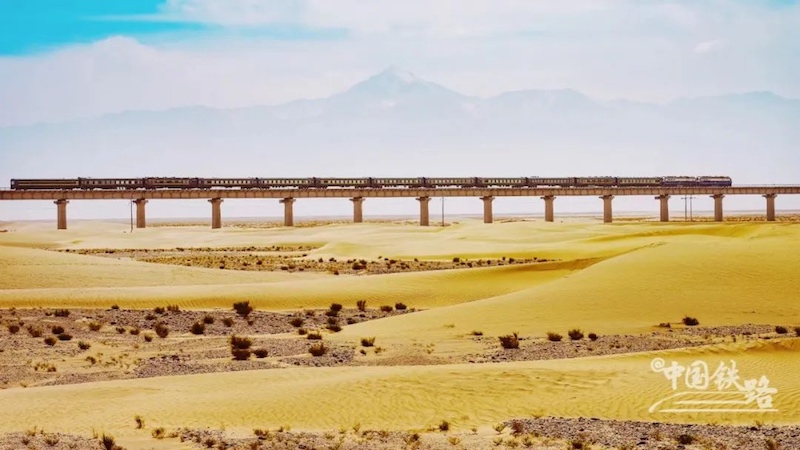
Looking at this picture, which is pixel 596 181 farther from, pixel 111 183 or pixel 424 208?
pixel 111 183

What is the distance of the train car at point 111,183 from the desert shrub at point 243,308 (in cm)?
7052

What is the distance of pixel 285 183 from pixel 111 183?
1884 centimetres

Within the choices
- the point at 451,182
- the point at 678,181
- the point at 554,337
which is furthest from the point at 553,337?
the point at 678,181

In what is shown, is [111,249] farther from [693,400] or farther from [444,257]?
[693,400]

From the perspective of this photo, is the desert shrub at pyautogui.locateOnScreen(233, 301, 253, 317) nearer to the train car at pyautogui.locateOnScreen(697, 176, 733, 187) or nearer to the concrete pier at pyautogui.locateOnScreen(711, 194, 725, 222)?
the train car at pyautogui.locateOnScreen(697, 176, 733, 187)

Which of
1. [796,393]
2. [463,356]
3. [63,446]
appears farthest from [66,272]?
[796,393]

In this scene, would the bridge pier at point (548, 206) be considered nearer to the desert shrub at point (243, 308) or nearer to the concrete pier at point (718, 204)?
the concrete pier at point (718, 204)

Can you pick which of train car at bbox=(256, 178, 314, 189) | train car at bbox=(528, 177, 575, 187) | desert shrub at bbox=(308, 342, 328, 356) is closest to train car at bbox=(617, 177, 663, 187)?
train car at bbox=(528, 177, 575, 187)

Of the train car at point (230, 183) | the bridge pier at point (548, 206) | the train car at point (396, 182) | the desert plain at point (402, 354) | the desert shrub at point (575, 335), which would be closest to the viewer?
the desert plain at point (402, 354)

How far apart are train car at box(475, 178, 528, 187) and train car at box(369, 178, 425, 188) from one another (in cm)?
685

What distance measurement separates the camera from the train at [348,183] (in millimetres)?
98500

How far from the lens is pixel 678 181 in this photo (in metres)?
117

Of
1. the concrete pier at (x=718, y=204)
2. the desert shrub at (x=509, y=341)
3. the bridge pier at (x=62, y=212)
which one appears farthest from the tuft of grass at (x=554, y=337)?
the concrete pier at (x=718, y=204)

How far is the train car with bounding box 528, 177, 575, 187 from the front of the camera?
11094cm
